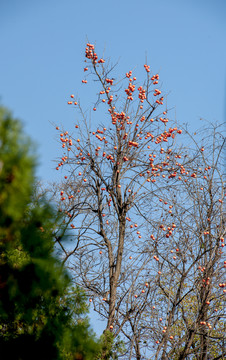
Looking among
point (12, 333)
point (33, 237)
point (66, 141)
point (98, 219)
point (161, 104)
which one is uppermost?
point (161, 104)

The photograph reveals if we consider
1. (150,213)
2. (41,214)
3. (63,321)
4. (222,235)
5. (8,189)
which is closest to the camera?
(8,189)

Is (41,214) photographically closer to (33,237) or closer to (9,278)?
(33,237)

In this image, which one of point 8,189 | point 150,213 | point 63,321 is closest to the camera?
point 8,189

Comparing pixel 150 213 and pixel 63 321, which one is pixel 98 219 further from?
pixel 63 321

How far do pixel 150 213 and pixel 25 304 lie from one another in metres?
3.83

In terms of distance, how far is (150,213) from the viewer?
7203 mm

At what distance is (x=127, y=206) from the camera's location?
7.32 meters

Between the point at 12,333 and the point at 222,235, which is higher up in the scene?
the point at 222,235

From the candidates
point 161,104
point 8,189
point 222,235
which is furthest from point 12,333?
point 161,104

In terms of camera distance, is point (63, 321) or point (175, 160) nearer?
point (63, 321)

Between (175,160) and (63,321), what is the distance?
12.5 feet

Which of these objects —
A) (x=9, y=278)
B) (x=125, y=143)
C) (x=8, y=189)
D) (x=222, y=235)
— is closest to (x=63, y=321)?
(x=9, y=278)

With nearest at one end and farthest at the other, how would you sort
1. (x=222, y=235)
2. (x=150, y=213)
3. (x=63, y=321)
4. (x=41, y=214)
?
(x=41, y=214), (x=63, y=321), (x=222, y=235), (x=150, y=213)

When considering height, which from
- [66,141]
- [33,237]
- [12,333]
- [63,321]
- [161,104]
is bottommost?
[12,333]
